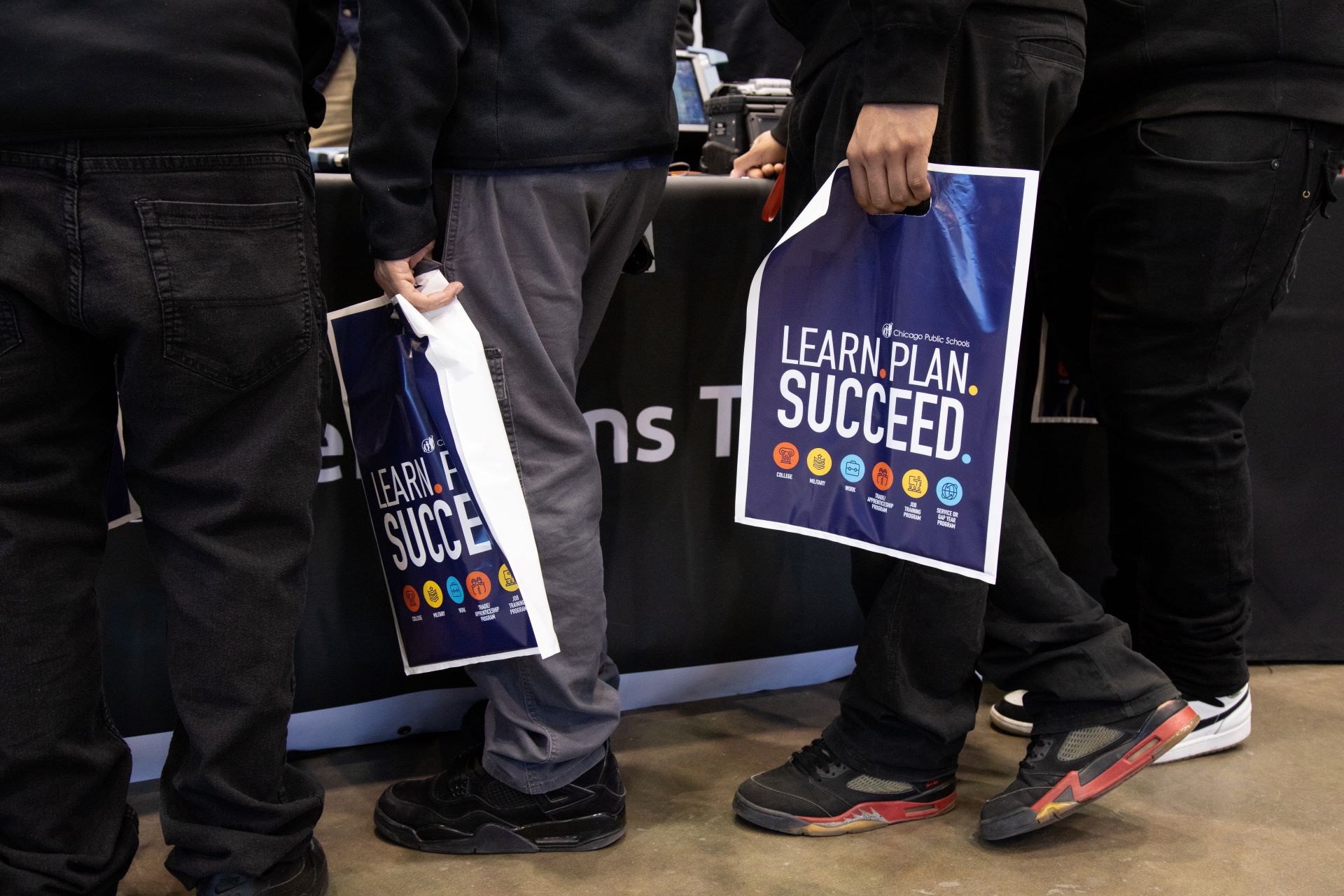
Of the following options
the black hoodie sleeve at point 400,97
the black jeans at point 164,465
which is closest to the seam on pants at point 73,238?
the black jeans at point 164,465

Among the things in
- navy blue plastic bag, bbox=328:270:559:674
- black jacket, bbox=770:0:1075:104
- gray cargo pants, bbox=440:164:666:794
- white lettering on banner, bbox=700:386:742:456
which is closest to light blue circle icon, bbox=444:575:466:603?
navy blue plastic bag, bbox=328:270:559:674

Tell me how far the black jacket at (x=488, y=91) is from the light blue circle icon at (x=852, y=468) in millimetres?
451

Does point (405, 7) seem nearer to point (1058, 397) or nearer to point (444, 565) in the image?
point (444, 565)

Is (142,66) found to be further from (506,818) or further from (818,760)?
(818,760)

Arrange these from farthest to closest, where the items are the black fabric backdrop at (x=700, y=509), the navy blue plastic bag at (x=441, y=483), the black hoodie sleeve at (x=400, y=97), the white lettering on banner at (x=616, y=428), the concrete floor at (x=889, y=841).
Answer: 1. the white lettering on banner at (x=616, y=428)
2. the black fabric backdrop at (x=700, y=509)
3. the concrete floor at (x=889, y=841)
4. the navy blue plastic bag at (x=441, y=483)
5. the black hoodie sleeve at (x=400, y=97)

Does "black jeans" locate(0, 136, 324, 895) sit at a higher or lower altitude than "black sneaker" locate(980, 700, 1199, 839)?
higher

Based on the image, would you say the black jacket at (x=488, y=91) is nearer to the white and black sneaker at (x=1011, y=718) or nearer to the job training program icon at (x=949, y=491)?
the job training program icon at (x=949, y=491)

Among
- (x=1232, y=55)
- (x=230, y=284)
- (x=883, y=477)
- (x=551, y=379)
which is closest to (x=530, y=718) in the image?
(x=551, y=379)

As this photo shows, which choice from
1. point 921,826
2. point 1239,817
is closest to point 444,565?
point 921,826

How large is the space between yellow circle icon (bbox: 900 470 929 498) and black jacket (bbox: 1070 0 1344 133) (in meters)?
0.59

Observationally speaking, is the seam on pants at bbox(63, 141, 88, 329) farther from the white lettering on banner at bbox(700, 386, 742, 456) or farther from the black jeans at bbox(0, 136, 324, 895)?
the white lettering on banner at bbox(700, 386, 742, 456)

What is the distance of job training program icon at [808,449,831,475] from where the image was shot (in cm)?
136

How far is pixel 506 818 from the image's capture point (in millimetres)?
1419

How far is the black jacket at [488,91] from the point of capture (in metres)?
1.14
